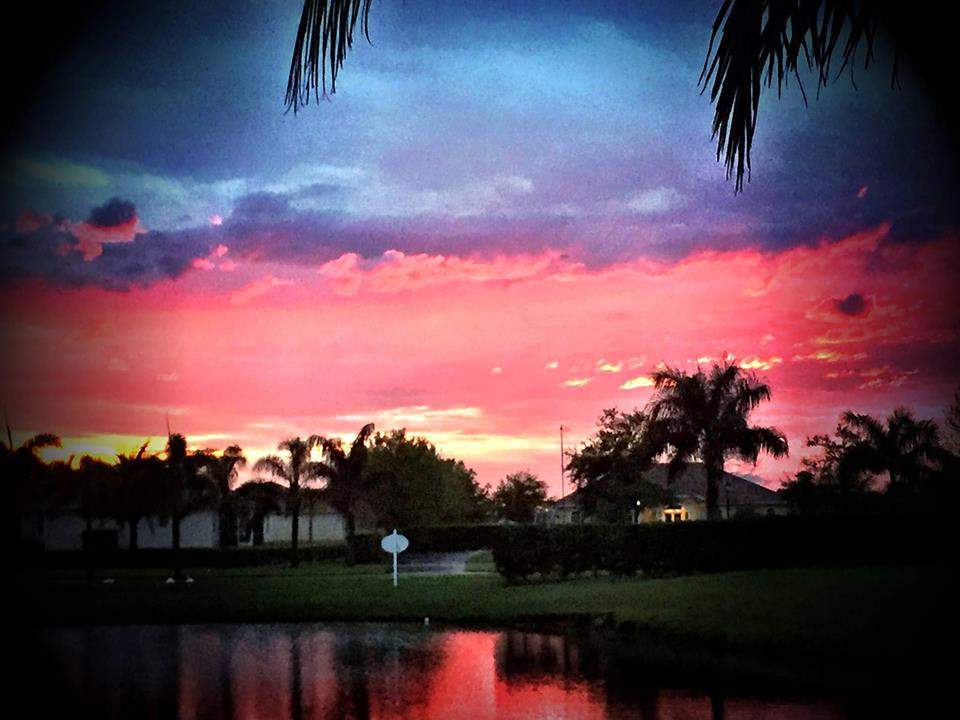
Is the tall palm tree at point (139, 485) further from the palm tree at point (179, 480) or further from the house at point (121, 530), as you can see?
the house at point (121, 530)

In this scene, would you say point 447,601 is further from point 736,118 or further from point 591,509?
point 591,509

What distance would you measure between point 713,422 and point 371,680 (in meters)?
26.3

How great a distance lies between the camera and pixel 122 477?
51250 mm

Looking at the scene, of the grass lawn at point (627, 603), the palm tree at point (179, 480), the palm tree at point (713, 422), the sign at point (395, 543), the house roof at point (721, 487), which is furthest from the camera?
the house roof at point (721, 487)

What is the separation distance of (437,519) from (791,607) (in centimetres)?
4696

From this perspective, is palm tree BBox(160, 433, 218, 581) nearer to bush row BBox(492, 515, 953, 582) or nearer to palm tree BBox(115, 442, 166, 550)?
palm tree BBox(115, 442, 166, 550)

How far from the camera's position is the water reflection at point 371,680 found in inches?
410

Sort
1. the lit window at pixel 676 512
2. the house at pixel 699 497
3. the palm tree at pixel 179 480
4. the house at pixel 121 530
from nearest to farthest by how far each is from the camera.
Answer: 1. the palm tree at pixel 179 480
2. the house at pixel 121 530
3. the lit window at pixel 676 512
4. the house at pixel 699 497

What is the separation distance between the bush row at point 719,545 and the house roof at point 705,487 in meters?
35.3

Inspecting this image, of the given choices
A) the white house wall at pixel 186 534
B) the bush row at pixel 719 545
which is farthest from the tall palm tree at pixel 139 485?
the bush row at pixel 719 545

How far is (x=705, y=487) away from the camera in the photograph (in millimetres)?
67500

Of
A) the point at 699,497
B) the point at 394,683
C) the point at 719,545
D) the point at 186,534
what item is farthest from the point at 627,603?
the point at 186,534

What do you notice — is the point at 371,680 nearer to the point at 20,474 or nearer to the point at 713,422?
the point at 20,474

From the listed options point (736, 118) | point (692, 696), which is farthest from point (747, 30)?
point (692, 696)
